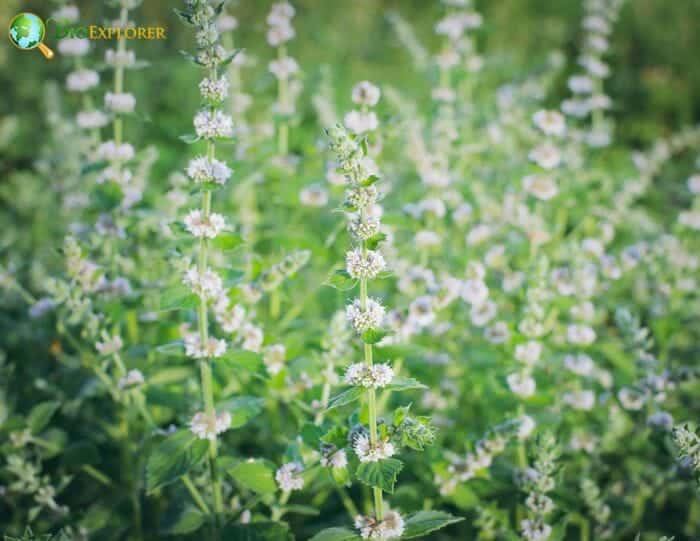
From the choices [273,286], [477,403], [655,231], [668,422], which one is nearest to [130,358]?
[273,286]

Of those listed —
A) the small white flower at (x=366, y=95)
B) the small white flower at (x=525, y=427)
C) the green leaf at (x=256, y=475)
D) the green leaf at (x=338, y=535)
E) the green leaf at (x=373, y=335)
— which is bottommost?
the green leaf at (x=338, y=535)

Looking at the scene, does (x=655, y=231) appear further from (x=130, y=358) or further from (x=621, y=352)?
(x=130, y=358)

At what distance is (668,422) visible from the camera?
2.74 meters

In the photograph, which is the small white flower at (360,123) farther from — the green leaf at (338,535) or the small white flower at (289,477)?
the green leaf at (338,535)

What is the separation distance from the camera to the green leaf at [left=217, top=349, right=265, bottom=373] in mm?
2312

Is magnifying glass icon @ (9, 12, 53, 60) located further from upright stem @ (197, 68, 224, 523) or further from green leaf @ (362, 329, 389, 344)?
green leaf @ (362, 329, 389, 344)

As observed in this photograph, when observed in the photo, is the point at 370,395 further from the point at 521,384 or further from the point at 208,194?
the point at 521,384

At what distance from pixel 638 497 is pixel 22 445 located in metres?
2.45

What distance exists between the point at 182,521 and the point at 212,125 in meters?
1.34

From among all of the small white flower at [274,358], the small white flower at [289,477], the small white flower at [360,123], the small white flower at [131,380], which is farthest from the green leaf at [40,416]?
the small white flower at [360,123]

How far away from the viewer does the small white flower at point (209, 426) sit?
237cm

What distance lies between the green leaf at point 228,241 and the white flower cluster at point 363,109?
0.74 m

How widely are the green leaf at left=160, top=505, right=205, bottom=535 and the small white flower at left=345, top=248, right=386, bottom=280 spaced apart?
1121 mm

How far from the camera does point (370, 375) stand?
2018 mm
